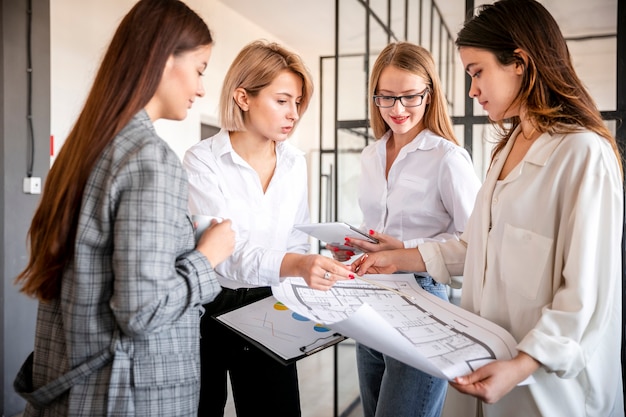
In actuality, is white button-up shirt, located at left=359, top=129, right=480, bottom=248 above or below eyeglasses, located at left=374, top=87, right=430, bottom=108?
below

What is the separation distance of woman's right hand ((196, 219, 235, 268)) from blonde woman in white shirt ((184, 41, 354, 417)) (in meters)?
0.26

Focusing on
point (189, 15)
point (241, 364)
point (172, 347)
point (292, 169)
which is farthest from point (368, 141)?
point (172, 347)

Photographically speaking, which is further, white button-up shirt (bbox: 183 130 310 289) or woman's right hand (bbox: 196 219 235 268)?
white button-up shirt (bbox: 183 130 310 289)

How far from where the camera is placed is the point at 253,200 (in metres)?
1.50

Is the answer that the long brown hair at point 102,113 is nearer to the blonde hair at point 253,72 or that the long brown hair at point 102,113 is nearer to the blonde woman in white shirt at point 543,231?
the blonde hair at point 253,72

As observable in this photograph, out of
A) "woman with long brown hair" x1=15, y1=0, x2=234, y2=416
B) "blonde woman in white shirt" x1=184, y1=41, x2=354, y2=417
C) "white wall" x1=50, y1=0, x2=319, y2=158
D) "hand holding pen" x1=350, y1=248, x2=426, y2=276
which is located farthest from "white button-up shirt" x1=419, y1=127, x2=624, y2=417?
"white wall" x1=50, y1=0, x2=319, y2=158

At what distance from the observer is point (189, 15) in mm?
1024

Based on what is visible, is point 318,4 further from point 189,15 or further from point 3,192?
point 189,15

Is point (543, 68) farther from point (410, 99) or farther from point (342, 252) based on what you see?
point (342, 252)

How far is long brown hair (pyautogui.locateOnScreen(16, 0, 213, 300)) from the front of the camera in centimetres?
91

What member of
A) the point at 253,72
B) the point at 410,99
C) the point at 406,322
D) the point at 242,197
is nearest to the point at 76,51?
the point at 253,72

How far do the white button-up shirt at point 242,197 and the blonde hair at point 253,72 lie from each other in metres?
0.06

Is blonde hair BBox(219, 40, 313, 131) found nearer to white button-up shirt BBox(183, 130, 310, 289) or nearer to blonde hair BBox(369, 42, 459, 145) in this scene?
white button-up shirt BBox(183, 130, 310, 289)

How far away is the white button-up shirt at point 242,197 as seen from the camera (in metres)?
1.44
